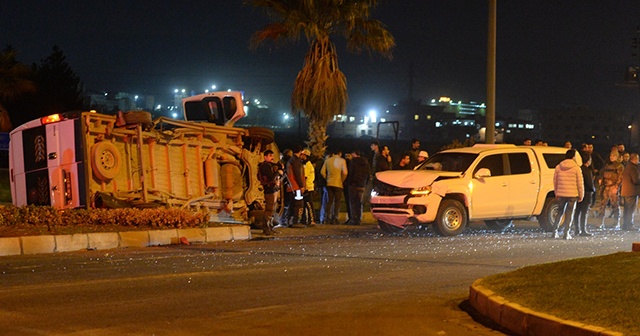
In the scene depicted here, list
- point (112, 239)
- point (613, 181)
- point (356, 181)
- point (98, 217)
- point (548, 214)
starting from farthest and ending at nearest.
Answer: point (613, 181) → point (356, 181) → point (548, 214) → point (98, 217) → point (112, 239)

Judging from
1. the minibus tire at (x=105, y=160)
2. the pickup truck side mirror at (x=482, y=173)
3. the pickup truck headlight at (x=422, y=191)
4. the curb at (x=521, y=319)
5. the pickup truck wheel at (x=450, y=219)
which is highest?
the minibus tire at (x=105, y=160)

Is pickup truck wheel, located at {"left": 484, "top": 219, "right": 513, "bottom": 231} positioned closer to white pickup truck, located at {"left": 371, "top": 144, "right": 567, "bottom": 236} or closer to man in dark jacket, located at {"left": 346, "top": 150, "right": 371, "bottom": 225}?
white pickup truck, located at {"left": 371, "top": 144, "right": 567, "bottom": 236}

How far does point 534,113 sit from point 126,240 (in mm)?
116312

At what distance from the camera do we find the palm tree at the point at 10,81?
36.8m

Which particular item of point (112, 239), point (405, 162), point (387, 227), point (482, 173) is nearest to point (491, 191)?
point (482, 173)

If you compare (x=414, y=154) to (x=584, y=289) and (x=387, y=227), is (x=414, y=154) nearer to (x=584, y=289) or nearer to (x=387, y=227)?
(x=387, y=227)

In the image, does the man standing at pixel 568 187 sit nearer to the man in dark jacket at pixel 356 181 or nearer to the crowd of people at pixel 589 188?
the crowd of people at pixel 589 188

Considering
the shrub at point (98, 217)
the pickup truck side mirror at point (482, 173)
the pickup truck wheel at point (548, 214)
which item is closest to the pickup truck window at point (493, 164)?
the pickup truck side mirror at point (482, 173)

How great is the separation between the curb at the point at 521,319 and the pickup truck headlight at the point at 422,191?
845 centimetres

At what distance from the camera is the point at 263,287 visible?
33.6ft

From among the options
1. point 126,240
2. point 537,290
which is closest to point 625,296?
point 537,290

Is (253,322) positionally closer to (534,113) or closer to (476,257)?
(476,257)

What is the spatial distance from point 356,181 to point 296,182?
65.4 inches

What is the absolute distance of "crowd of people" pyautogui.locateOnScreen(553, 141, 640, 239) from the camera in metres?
17.6
